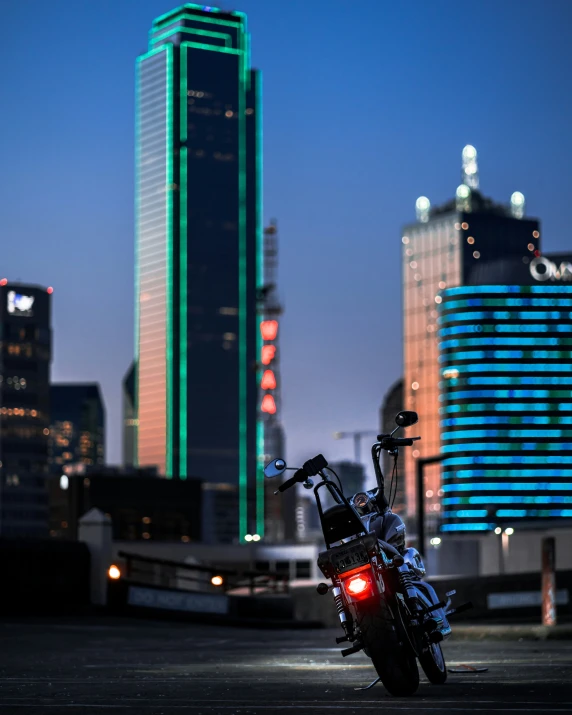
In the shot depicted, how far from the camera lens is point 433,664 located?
11.9m

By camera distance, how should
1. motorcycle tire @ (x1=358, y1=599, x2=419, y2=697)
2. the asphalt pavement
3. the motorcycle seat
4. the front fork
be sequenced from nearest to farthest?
the asphalt pavement → motorcycle tire @ (x1=358, y1=599, x2=419, y2=697) → the front fork → the motorcycle seat

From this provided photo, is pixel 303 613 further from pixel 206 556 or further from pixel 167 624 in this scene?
pixel 206 556

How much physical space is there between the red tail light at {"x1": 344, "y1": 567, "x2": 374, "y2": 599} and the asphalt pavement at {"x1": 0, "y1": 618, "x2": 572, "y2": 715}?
749 millimetres

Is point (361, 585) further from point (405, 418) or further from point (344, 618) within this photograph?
point (405, 418)

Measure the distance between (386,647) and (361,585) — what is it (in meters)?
0.48

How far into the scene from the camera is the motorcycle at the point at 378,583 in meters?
10.9

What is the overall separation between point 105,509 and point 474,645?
179 metres

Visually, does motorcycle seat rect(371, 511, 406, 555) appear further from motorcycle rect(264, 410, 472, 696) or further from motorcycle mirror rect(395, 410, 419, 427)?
motorcycle mirror rect(395, 410, 419, 427)

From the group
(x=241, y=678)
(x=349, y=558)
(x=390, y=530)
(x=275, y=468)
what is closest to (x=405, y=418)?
(x=390, y=530)

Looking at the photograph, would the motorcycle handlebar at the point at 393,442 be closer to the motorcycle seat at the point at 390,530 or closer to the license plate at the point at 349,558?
the motorcycle seat at the point at 390,530

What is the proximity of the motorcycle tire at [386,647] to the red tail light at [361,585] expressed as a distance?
0.09 m

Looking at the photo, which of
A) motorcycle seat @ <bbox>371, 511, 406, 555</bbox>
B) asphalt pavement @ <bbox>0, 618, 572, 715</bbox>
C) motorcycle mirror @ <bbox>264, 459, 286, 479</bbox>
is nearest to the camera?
asphalt pavement @ <bbox>0, 618, 572, 715</bbox>

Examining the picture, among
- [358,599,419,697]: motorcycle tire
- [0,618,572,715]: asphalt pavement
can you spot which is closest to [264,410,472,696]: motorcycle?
[358,599,419,697]: motorcycle tire

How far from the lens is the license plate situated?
429 inches
